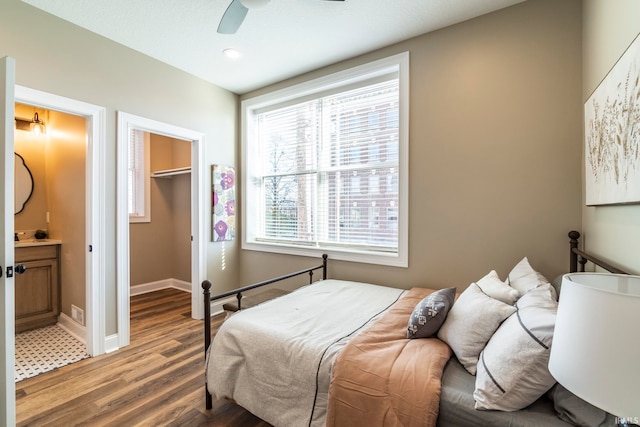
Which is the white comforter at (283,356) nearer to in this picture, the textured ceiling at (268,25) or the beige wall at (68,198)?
the beige wall at (68,198)

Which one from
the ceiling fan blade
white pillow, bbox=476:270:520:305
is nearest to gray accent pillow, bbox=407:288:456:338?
white pillow, bbox=476:270:520:305

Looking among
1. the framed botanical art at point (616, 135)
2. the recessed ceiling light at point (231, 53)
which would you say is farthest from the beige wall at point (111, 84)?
the framed botanical art at point (616, 135)

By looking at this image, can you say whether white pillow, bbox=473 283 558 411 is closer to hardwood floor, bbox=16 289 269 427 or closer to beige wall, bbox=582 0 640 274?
beige wall, bbox=582 0 640 274

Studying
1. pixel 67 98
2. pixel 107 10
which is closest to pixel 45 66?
pixel 67 98

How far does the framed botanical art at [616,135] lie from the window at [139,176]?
16.8 ft

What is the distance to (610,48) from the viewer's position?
146cm

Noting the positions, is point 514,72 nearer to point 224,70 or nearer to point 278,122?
point 278,122

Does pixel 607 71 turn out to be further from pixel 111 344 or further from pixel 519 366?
pixel 111 344

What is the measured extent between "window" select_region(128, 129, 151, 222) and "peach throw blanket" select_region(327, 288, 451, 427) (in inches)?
168

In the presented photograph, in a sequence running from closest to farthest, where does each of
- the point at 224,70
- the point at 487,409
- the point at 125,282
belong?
the point at 487,409, the point at 125,282, the point at 224,70

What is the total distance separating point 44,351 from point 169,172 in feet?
8.57

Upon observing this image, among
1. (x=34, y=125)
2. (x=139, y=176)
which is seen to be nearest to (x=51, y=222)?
(x=34, y=125)

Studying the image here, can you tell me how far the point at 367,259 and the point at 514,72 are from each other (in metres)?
1.95

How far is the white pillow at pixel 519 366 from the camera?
1.05m
